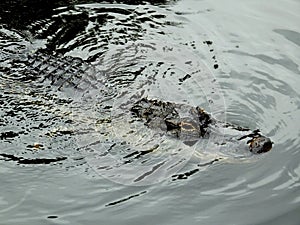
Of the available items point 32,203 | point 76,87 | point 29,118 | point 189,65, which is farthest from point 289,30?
point 32,203

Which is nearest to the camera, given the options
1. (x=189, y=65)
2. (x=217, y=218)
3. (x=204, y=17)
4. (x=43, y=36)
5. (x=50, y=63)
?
(x=217, y=218)

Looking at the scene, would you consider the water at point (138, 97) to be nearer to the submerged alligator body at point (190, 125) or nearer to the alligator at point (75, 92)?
the alligator at point (75, 92)

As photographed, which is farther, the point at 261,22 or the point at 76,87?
the point at 261,22

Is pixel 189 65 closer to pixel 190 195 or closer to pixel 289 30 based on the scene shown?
pixel 289 30

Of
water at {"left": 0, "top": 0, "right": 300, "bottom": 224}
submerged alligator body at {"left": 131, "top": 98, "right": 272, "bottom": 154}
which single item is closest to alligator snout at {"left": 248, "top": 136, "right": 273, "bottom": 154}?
submerged alligator body at {"left": 131, "top": 98, "right": 272, "bottom": 154}

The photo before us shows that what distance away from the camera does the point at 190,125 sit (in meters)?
6.22

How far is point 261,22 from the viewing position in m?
8.97

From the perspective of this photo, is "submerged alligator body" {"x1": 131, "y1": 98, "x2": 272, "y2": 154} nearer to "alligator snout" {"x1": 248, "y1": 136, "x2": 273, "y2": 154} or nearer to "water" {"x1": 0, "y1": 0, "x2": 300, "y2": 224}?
"alligator snout" {"x1": 248, "y1": 136, "x2": 273, "y2": 154}

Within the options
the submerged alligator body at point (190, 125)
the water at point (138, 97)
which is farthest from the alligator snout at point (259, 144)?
the water at point (138, 97)

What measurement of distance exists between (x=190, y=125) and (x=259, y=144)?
83 cm

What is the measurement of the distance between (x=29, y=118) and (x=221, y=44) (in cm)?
335

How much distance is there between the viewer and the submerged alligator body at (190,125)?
20.0 feet

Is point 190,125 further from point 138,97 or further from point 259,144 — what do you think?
point 138,97

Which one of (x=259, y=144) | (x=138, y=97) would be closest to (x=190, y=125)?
(x=259, y=144)
